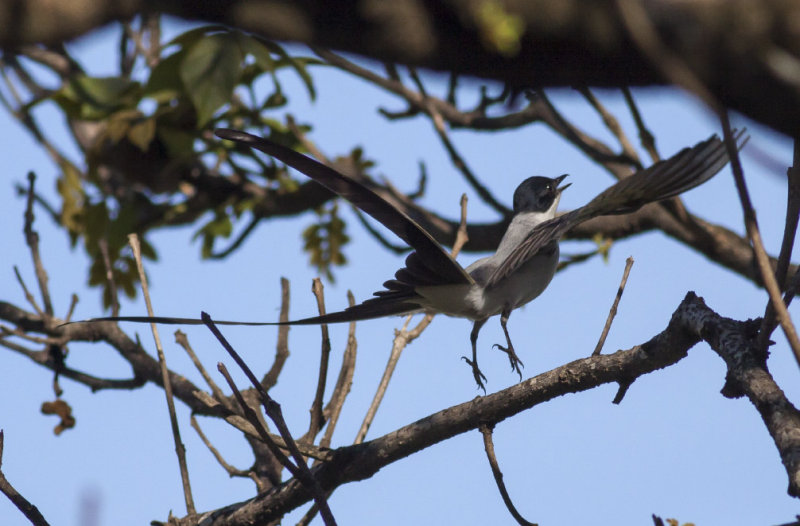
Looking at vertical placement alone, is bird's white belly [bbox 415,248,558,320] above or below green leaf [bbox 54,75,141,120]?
below

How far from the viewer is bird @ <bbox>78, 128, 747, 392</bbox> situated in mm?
2166

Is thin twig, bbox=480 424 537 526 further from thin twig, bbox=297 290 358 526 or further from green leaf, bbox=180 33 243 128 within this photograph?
green leaf, bbox=180 33 243 128

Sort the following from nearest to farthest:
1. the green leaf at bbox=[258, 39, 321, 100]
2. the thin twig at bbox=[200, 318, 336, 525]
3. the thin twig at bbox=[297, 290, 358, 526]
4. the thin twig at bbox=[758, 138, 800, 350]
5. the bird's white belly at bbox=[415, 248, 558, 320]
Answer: the thin twig at bbox=[758, 138, 800, 350] → the thin twig at bbox=[200, 318, 336, 525] → the thin twig at bbox=[297, 290, 358, 526] → the bird's white belly at bbox=[415, 248, 558, 320] → the green leaf at bbox=[258, 39, 321, 100]

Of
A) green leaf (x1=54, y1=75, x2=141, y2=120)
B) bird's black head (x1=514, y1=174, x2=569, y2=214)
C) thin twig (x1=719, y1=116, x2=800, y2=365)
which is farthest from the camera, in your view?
bird's black head (x1=514, y1=174, x2=569, y2=214)

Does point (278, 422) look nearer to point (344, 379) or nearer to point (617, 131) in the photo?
point (344, 379)

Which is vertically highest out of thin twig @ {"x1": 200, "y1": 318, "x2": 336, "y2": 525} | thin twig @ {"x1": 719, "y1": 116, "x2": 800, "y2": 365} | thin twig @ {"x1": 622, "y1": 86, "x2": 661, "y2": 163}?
thin twig @ {"x1": 622, "y1": 86, "x2": 661, "y2": 163}

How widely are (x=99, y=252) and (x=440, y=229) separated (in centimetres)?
163

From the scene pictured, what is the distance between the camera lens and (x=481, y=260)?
3369 mm

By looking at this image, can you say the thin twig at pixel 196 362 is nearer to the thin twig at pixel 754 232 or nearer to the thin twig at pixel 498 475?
the thin twig at pixel 498 475

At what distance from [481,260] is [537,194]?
2.14ft

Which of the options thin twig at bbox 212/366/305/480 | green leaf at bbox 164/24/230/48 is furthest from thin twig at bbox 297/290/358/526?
green leaf at bbox 164/24/230/48

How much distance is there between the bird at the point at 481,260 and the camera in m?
2.17

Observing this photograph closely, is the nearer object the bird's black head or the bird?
the bird

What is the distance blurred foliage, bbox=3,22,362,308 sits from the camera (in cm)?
319
